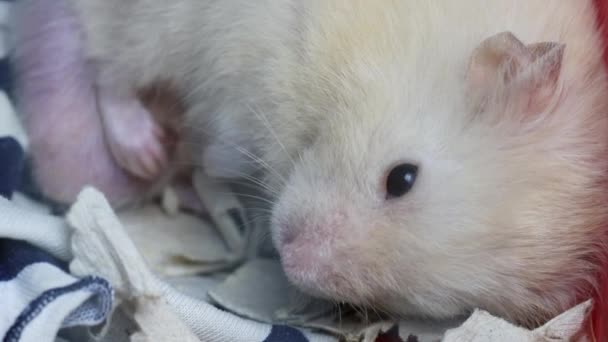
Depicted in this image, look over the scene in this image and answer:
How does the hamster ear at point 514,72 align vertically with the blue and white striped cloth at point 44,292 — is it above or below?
above

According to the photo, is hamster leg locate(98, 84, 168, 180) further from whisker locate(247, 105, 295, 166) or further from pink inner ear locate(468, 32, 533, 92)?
pink inner ear locate(468, 32, 533, 92)

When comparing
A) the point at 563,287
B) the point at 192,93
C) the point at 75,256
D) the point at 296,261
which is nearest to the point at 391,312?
the point at 296,261

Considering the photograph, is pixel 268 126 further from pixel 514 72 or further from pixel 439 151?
pixel 514 72

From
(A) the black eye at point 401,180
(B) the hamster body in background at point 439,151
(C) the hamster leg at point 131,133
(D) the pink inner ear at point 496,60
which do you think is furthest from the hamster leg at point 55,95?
(D) the pink inner ear at point 496,60

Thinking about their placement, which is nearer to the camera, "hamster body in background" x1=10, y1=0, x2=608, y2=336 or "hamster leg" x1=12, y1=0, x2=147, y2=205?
"hamster body in background" x1=10, y1=0, x2=608, y2=336

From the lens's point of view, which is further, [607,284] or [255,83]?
[255,83]

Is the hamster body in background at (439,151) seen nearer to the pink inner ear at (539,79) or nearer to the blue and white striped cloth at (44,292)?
the pink inner ear at (539,79)

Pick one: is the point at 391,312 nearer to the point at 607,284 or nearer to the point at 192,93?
the point at 607,284

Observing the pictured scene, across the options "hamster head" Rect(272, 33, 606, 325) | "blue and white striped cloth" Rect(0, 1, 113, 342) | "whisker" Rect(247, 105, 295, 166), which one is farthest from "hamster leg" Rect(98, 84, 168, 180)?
"hamster head" Rect(272, 33, 606, 325)
